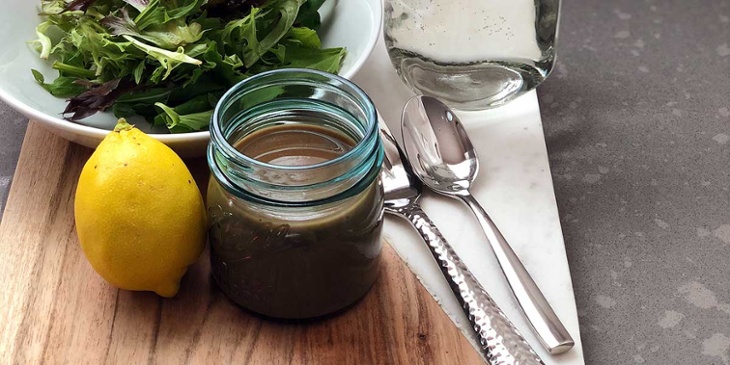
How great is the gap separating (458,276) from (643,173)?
386mm

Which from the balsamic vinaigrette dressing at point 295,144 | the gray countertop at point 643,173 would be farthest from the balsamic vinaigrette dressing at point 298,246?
the gray countertop at point 643,173

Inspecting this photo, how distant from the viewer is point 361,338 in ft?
2.24

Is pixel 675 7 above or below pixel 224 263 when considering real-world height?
below

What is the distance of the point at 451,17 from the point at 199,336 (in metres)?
0.43

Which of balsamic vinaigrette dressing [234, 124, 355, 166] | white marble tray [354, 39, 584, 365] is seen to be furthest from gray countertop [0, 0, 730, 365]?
balsamic vinaigrette dressing [234, 124, 355, 166]

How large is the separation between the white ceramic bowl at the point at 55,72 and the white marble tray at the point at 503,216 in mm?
69

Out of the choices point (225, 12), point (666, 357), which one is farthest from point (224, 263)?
point (666, 357)

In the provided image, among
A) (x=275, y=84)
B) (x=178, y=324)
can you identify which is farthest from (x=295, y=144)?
(x=178, y=324)

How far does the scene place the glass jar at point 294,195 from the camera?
1.99 feet

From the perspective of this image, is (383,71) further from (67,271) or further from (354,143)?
(67,271)

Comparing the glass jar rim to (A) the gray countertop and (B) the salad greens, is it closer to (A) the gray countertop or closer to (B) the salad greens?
(B) the salad greens

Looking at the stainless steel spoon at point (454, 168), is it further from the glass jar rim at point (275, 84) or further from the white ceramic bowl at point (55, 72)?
the glass jar rim at point (275, 84)

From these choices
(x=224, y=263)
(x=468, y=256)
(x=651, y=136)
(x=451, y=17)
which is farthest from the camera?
(x=651, y=136)

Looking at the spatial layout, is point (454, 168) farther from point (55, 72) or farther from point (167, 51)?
point (55, 72)
